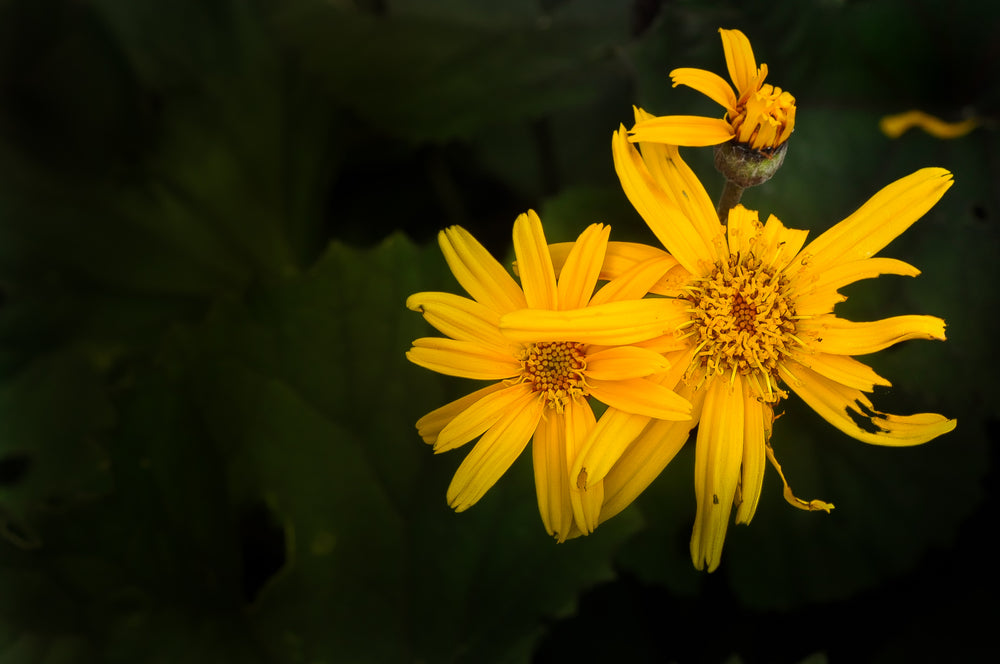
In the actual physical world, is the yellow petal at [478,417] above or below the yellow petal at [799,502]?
above

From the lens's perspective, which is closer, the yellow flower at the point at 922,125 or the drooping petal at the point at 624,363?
the drooping petal at the point at 624,363

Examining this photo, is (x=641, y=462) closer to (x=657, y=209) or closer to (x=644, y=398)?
(x=644, y=398)

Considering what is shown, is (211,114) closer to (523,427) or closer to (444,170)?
(444,170)

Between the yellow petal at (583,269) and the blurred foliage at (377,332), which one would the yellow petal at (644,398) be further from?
the blurred foliage at (377,332)

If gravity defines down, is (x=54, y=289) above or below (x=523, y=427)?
above

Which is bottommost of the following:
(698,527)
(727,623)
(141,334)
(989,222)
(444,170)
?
(727,623)

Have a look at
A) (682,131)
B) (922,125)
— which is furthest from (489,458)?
(922,125)

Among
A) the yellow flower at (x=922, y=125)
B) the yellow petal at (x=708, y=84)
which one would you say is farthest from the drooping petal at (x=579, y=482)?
the yellow flower at (x=922, y=125)

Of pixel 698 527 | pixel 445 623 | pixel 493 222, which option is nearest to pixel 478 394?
pixel 698 527

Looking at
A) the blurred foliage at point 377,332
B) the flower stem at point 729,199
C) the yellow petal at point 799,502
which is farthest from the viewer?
the blurred foliage at point 377,332
